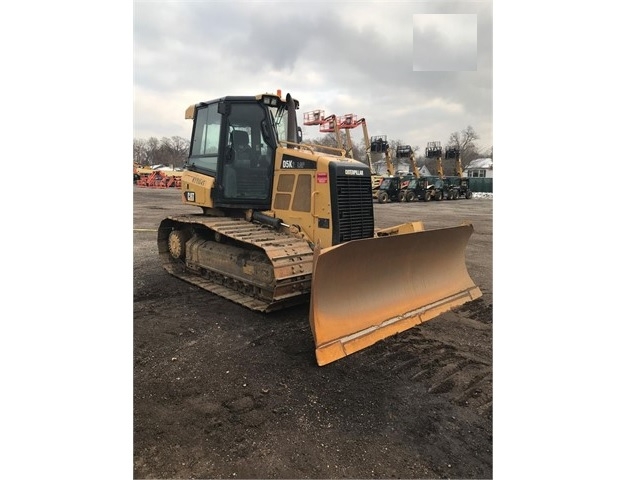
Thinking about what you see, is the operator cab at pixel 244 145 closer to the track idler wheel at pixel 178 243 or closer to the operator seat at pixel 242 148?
the operator seat at pixel 242 148

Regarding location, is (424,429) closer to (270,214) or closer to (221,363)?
(221,363)

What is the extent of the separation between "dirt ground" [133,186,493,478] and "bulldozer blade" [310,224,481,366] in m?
0.18

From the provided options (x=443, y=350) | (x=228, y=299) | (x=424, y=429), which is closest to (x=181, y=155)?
(x=228, y=299)

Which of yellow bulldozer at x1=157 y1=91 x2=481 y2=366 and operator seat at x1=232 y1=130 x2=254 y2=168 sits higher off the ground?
operator seat at x1=232 y1=130 x2=254 y2=168

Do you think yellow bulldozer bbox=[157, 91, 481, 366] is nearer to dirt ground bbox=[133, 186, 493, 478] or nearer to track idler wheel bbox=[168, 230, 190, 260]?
track idler wheel bbox=[168, 230, 190, 260]

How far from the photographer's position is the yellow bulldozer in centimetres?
407

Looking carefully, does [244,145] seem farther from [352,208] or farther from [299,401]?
[299,401]

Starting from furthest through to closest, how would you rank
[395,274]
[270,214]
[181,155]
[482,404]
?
[181,155], [270,214], [395,274], [482,404]

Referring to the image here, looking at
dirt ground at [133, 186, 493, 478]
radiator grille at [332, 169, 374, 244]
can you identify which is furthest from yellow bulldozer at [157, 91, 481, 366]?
dirt ground at [133, 186, 493, 478]

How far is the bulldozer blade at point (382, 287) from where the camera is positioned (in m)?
3.77

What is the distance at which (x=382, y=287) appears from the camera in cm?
451

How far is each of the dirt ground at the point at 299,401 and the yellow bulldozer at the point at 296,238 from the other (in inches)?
13.1

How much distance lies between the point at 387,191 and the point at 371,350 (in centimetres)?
2315

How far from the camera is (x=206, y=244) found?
6.12m
